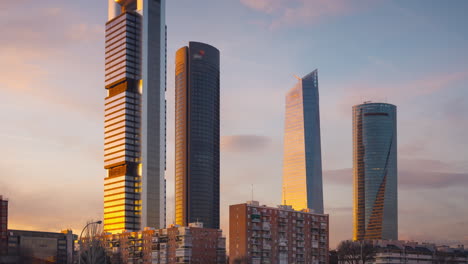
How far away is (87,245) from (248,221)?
165 feet

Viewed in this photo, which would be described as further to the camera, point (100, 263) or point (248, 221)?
point (248, 221)

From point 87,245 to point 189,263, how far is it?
35909 millimetres

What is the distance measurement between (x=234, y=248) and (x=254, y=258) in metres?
7.49

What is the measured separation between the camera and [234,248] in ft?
651

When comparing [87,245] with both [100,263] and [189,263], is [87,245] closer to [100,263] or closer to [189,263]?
[100,263]

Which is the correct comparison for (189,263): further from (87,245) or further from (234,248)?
(87,245)

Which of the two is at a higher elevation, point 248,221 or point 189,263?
point 248,221

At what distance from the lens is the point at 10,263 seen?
179125mm

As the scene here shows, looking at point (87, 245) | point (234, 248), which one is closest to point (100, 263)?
point (87, 245)

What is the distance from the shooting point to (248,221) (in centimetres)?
19750

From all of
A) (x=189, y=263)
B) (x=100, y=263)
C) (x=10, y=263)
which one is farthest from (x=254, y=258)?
(x=10, y=263)

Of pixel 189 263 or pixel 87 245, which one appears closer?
pixel 87 245

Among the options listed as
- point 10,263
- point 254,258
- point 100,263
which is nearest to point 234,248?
point 254,258

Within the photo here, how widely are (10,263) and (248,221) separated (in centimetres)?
7179
